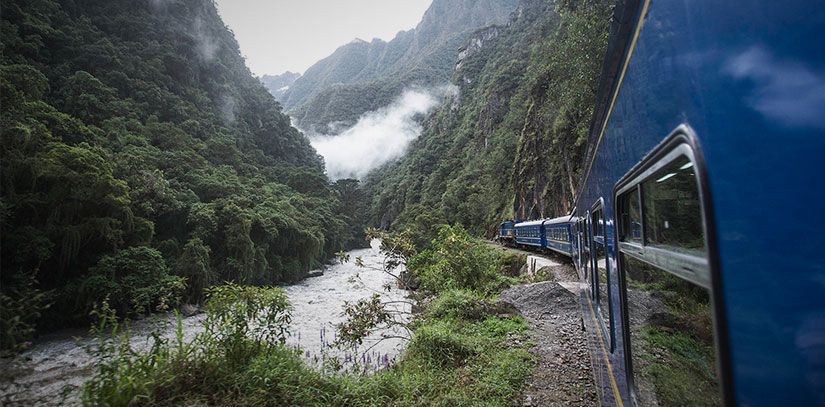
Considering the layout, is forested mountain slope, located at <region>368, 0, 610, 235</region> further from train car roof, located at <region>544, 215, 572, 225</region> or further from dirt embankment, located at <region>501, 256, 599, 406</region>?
dirt embankment, located at <region>501, 256, 599, 406</region>

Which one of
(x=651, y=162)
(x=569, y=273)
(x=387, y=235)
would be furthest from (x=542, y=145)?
(x=651, y=162)

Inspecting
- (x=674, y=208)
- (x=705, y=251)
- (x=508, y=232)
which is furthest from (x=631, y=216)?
(x=508, y=232)

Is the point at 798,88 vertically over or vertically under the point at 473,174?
under

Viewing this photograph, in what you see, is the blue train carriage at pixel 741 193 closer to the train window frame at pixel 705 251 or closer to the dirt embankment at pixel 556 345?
the train window frame at pixel 705 251

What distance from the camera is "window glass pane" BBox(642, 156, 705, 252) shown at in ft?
2.95

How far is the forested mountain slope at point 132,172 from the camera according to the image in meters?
13.6

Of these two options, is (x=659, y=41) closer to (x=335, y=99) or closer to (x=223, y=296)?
(x=223, y=296)

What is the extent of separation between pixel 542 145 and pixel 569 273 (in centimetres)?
2032

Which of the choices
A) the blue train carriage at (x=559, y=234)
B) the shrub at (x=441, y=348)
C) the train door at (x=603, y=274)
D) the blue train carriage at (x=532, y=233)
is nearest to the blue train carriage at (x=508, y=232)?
the blue train carriage at (x=532, y=233)

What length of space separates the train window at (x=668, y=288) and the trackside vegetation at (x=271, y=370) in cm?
364

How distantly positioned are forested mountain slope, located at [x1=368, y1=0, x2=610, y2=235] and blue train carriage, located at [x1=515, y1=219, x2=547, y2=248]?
3.76 m

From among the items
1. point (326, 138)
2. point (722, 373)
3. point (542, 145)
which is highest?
point (326, 138)

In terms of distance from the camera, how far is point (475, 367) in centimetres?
590

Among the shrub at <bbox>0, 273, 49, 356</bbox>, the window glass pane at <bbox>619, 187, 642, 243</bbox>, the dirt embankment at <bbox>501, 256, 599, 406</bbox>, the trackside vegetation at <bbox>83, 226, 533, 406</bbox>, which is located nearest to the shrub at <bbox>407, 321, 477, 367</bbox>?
the trackside vegetation at <bbox>83, 226, 533, 406</bbox>
